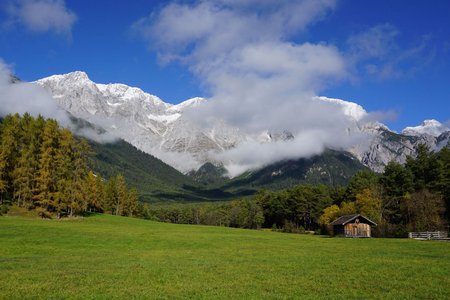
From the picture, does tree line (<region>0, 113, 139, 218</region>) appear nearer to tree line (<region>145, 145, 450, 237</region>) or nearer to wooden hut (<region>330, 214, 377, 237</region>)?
wooden hut (<region>330, 214, 377, 237</region>)

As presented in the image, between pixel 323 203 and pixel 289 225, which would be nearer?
pixel 289 225

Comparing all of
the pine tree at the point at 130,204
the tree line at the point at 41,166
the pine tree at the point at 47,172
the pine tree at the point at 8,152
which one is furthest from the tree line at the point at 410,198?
the pine tree at the point at 8,152

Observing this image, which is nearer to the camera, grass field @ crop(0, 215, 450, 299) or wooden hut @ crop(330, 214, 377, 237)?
grass field @ crop(0, 215, 450, 299)

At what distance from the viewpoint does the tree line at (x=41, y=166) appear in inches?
3061

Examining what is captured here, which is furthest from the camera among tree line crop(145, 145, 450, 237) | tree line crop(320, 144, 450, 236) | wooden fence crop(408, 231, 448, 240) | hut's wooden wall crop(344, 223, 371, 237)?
hut's wooden wall crop(344, 223, 371, 237)

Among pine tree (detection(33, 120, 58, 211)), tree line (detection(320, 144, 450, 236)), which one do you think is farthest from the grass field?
tree line (detection(320, 144, 450, 236))

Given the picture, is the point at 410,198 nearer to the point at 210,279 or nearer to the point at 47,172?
the point at 210,279

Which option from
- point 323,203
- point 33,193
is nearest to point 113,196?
point 33,193

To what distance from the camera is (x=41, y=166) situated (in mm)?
77812

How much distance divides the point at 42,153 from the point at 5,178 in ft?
32.1

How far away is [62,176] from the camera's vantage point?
8131 cm

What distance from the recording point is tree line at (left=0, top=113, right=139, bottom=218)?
255 feet

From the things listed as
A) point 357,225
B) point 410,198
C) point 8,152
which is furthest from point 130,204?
point 410,198

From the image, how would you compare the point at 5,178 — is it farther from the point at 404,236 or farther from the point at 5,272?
the point at 404,236
